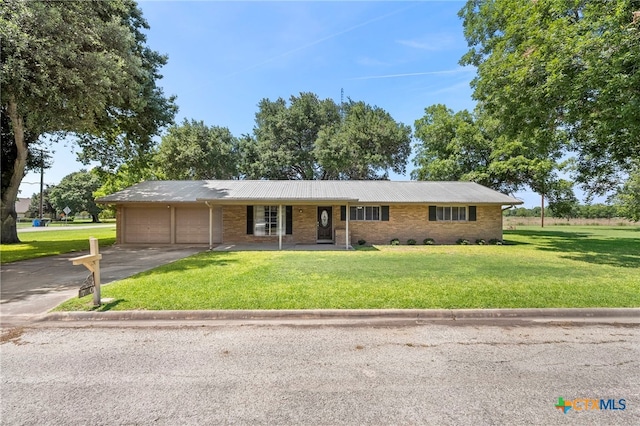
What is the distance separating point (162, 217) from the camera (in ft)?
51.8

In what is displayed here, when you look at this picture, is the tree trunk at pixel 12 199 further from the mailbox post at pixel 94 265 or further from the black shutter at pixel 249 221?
the mailbox post at pixel 94 265

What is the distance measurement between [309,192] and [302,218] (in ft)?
4.88

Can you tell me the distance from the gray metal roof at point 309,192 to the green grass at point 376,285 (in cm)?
514

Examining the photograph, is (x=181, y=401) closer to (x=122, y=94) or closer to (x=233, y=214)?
(x=122, y=94)

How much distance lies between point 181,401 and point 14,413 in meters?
Result: 1.34

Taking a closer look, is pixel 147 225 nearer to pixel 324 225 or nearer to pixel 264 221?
pixel 264 221

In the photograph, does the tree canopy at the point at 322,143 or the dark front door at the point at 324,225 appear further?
the tree canopy at the point at 322,143

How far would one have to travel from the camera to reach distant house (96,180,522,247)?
51.4 feet

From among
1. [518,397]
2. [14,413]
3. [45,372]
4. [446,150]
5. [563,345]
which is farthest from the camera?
[446,150]

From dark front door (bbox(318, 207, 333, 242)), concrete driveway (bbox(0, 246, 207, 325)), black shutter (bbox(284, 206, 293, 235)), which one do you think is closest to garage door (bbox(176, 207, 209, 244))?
concrete driveway (bbox(0, 246, 207, 325))

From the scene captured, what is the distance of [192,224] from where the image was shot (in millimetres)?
15773

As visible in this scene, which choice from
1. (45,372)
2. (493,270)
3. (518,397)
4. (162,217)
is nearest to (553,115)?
(493,270)

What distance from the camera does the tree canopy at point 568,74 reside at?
8852 millimetres

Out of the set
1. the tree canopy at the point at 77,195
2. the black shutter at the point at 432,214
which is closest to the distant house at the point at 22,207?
the tree canopy at the point at 77,195
